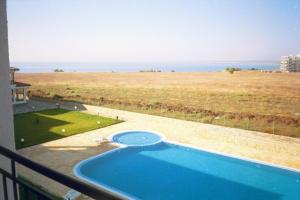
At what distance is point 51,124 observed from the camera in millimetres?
16750

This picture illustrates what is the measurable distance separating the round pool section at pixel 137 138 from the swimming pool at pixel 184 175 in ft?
2.17

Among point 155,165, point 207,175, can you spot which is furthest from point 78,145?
point 207,175

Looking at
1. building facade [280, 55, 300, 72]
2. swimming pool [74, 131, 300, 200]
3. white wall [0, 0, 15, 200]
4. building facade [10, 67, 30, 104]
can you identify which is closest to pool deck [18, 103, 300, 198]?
swimming pool [74, 131, 300, 200]

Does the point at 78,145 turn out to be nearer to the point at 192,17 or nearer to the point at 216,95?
the point at 216,95

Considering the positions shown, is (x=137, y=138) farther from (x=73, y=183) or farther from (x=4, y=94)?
(x=73, y=183)

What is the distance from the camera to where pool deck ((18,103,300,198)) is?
36.2 feet

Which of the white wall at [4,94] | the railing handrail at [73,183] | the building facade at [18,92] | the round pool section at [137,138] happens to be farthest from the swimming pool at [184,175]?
the building facade at [18,92]

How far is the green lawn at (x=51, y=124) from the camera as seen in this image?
46.1 feet

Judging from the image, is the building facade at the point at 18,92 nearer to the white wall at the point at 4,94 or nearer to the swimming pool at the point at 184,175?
the swimming pool at the point at 184,175

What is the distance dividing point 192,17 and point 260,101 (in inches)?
619

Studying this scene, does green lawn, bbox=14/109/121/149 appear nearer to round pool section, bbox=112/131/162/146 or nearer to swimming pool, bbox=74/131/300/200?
round pool section, bbox=112/131/162/146

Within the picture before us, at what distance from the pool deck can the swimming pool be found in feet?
1.68

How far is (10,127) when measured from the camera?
2613 millimetres

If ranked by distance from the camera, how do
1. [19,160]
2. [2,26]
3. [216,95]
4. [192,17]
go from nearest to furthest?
1. [19,160]
2. [2,26]
3. [216,95]
4. [192,17]
